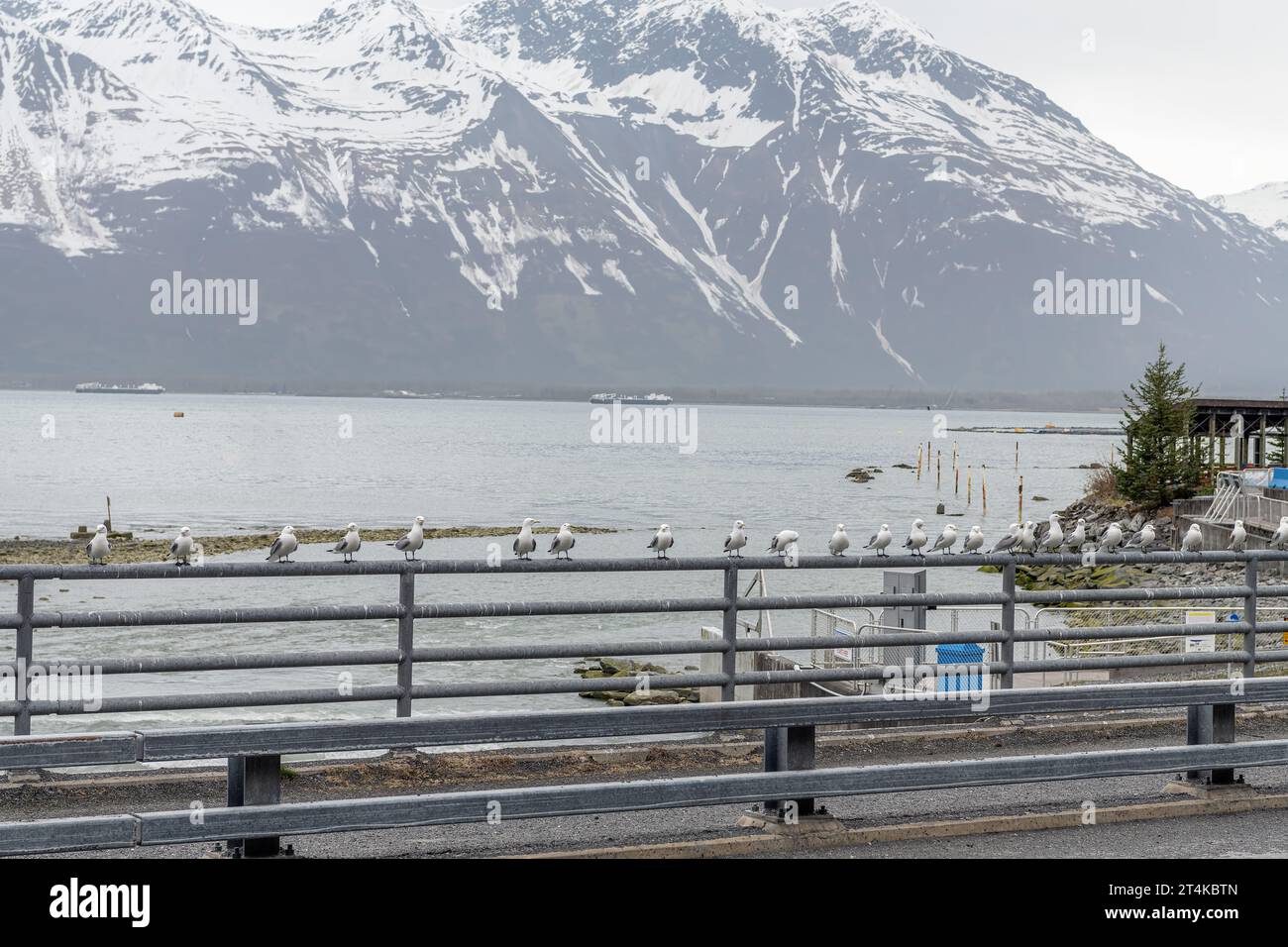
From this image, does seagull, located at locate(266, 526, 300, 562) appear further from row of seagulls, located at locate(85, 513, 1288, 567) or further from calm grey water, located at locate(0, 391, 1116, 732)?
calm grey water, located at locate(0, 391, 1116, 732)

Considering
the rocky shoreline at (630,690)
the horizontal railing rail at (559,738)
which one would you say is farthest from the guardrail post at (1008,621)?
the rocky shoreline at (630,690)

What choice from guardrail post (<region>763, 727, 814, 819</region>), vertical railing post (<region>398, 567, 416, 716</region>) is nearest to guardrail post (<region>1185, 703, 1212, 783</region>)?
guardrail post (<region>763, 727, 814, 819</region>)

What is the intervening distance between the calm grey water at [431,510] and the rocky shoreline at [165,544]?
1.84 m

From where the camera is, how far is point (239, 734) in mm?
7949

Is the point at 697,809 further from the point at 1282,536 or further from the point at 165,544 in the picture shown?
the point at 165,544

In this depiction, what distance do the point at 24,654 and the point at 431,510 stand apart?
83959 mm

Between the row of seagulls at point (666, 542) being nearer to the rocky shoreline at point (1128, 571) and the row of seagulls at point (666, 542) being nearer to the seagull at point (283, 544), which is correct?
the seagull at point (283, 544)

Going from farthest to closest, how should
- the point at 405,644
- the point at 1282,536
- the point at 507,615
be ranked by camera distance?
the point at 1282,536
the point at 405,644
the point at 507,615

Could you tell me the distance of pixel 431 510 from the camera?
9419 centimetres

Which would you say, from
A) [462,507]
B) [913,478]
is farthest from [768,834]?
[913,478]

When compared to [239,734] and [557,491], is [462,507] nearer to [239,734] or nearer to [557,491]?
[557,491]

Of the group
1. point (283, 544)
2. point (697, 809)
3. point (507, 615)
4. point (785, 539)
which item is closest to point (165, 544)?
point (283, 544)

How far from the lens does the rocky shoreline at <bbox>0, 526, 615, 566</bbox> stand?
187 ft
